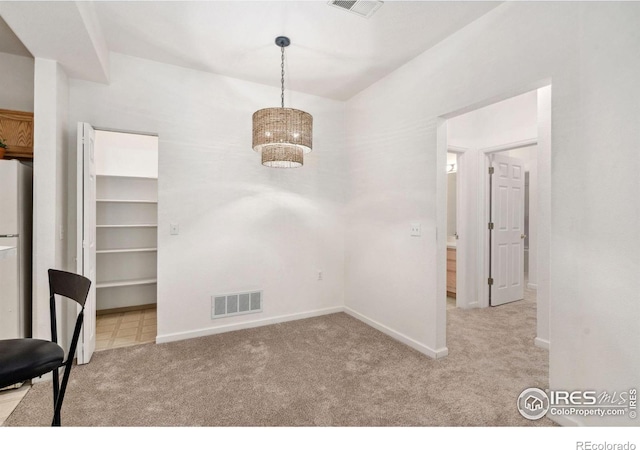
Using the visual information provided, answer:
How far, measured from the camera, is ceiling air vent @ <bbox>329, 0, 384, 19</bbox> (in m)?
2.17

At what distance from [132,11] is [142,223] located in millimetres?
2585

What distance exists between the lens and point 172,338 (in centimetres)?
313

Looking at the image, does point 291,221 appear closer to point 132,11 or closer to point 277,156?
point 277,156

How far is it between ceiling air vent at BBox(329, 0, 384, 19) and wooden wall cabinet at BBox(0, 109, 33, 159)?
2617 millimetres

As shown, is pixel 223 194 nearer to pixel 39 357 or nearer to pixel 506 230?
pixel 39 357

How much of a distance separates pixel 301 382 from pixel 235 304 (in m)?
1.39

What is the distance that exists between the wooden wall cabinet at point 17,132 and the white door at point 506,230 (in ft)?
16.1

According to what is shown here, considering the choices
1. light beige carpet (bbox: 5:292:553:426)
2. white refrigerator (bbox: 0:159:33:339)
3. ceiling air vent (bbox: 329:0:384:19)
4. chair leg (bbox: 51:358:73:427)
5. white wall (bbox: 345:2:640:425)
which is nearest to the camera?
chair leg (bbox: 51:358:73:427)

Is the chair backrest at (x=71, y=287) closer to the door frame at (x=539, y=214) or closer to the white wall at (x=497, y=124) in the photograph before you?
the door frame at (x=539, y=214)

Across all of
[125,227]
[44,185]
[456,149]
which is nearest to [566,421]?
[456,149]

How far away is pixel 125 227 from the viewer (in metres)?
4.06

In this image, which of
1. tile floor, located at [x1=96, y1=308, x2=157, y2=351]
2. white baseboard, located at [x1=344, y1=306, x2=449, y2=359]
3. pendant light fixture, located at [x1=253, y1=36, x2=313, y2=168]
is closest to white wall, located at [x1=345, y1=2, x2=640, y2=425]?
white baseboard, located at [x1=344, y1=306, x2=449, y2=359]

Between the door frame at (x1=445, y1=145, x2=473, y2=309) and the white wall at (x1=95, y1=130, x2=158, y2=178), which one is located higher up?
the white wall at (x1=95, y1=130, x2=158, y2=178)

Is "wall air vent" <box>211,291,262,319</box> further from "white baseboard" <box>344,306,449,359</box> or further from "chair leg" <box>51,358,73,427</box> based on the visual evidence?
"chair leg" <box>51,358,73,427</box>
